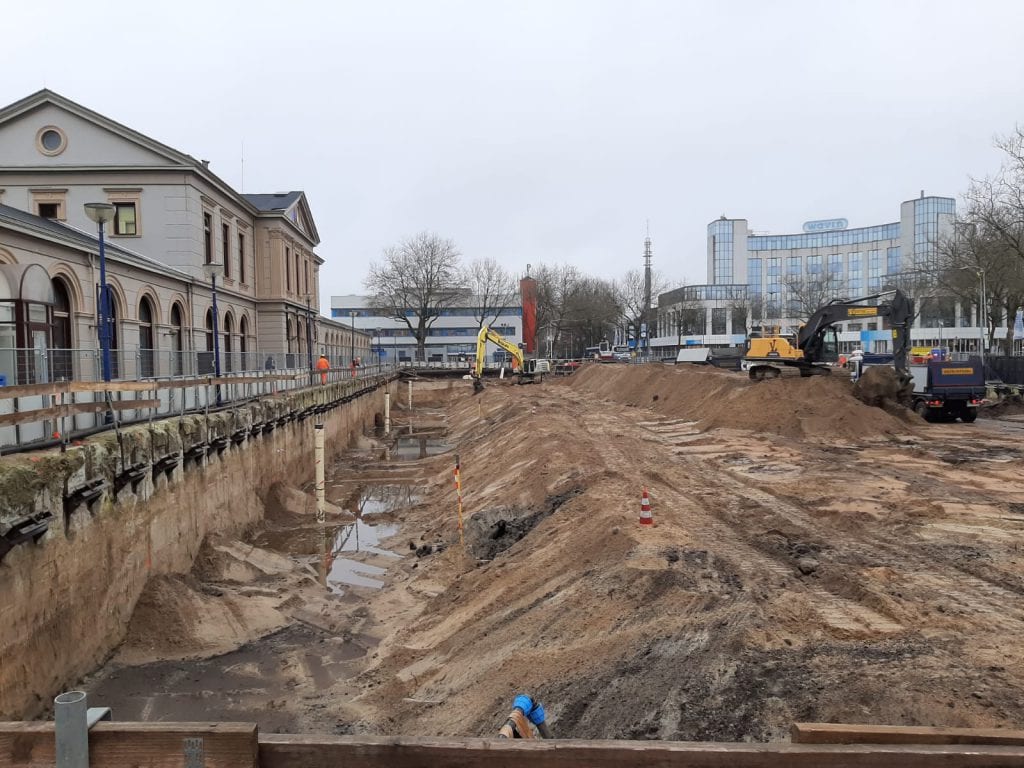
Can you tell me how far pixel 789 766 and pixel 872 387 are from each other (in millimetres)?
23533

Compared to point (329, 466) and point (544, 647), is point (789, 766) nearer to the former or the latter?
point (544, 647)

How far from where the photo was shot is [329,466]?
976 inches

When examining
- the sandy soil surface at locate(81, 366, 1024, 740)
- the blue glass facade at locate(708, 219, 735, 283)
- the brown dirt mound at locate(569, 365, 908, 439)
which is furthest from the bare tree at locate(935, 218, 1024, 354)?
the blue glass facade at locate(708, 219, 735, 283)

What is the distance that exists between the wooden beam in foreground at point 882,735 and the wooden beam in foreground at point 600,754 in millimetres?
79

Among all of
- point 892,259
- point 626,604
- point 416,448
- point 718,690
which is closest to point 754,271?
point 892,259

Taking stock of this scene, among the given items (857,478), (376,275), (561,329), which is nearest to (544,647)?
(857,478)

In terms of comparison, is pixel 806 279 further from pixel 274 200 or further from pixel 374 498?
pixel 374 498

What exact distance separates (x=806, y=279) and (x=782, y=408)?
84836 millimetres

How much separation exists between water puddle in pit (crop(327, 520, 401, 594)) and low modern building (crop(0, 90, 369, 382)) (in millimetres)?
5517

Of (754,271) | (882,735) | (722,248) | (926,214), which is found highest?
(926,214)

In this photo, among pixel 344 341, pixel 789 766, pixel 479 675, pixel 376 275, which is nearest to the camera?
pixel 789 766

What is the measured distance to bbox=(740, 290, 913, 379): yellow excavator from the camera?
23578 mm

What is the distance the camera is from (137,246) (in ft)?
98.9

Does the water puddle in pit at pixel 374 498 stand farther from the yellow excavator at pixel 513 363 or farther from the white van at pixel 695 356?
the white van at pixel 695 356
